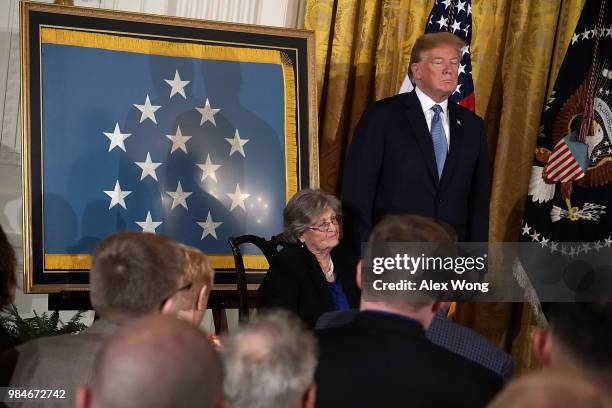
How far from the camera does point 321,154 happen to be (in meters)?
6.20

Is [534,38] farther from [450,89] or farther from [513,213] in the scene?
[450,89]

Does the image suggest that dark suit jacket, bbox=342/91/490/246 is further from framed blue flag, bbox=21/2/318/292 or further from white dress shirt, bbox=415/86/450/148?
framed blue flag, bbox=21/2/318/292

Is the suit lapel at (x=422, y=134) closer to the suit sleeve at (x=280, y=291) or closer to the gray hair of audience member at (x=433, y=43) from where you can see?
the gray hair of audience member at (x=433, y=43)

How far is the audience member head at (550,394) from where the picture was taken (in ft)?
3.85

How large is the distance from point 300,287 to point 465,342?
4.67 feet

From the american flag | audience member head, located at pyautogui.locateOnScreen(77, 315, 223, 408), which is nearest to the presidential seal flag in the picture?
the american flag

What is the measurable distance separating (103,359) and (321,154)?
4778 millimetres

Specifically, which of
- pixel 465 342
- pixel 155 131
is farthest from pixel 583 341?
pixel 155 131

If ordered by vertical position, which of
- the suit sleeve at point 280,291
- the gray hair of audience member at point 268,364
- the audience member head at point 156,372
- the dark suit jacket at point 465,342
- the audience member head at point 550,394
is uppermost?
the audience member head at point 550,394

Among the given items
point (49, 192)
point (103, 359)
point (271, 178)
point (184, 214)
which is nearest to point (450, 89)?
point (271, 178)

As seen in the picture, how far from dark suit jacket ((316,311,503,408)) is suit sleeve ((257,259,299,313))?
175 cm

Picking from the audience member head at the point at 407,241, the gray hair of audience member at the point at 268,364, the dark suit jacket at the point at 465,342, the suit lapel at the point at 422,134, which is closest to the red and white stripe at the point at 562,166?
the suit lapel at the point at 422,134

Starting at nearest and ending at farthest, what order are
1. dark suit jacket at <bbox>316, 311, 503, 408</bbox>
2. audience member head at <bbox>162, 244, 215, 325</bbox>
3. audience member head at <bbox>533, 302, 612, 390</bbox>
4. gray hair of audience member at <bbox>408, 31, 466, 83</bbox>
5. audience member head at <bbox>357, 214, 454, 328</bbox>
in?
audience member head at <bbox>533, 302, 612, 390</bbox> < dark suit jacket at <bbox>316, 311, 503, 408</bbox> < audience member head at <bbox>357, 214, 454, 328</bbox> < audience member head at <bbox>162, 244, 215, 325</bbox> < gray hair of audience member at <bbox>408, 31, 466, 83</bbox>

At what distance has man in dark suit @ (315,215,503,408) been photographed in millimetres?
2238
